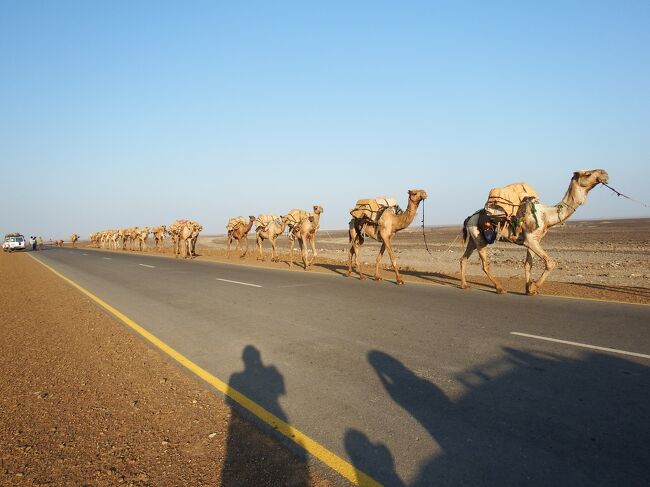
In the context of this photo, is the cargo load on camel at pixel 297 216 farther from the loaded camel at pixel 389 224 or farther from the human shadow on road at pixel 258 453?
the human shadow on road at pixel 258 453

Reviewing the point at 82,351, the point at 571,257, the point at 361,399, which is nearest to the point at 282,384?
the point at 361,399

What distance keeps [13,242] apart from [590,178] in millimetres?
64908

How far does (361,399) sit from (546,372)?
2.41 metres

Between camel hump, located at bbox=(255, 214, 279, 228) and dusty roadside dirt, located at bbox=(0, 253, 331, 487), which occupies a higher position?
camel hump, located at bbox=(255, 214, 279, 228)

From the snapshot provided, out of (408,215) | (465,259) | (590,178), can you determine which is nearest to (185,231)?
(408,215)

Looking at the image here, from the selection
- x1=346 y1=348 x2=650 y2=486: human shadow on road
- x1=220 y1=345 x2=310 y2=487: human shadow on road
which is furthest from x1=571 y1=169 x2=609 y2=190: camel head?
x1=220 y1=345 x2=310 y2=487: human shadow on road

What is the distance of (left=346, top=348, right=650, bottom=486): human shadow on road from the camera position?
10.2 feet

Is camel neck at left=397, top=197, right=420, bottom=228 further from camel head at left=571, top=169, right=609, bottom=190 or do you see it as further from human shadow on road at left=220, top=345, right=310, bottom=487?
human shadow on road at left=220, top=345, right=310, bottom=487

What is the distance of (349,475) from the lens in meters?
3.17

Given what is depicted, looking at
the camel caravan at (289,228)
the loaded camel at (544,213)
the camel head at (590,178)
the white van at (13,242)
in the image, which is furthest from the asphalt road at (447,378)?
the white van at (13,242)

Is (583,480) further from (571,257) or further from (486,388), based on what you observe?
(571,257)

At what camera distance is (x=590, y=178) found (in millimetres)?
10656

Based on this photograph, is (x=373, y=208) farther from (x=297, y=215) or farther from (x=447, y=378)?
(x=447, y=378)

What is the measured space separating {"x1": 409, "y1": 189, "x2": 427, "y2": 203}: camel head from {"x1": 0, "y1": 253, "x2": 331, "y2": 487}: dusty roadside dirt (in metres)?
9.52
